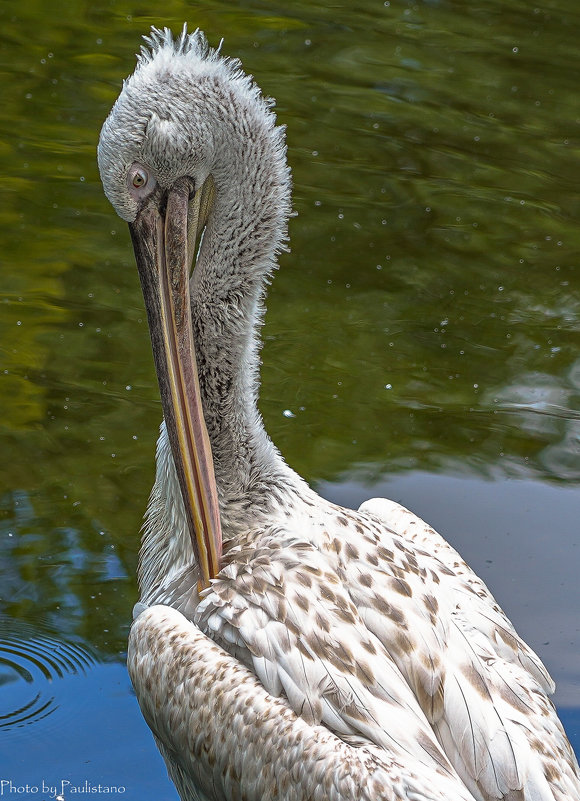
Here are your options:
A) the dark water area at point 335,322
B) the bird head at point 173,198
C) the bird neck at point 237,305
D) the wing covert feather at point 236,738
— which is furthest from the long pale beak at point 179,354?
the dark water area at point 335,322

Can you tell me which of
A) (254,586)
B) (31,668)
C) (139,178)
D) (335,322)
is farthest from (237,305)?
(335,322)

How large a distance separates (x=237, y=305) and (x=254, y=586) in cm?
80

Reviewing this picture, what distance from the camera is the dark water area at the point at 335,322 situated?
4414 millimetres

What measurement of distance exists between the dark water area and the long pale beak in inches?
40.1

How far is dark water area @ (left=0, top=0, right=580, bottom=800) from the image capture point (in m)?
4.41

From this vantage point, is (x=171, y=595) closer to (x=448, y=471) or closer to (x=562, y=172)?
(x=448, y=471)

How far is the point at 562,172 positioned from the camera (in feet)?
25.3

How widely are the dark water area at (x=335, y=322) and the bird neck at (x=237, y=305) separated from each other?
1068mm

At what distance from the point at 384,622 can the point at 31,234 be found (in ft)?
14.3

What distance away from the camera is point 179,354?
329 cm

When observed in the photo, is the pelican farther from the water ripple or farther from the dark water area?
the dark water area

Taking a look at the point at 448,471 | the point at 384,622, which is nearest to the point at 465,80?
the point at 448,471

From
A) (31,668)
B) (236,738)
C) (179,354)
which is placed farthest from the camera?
(31,668)

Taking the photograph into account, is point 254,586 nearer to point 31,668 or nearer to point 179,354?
point 179,354
